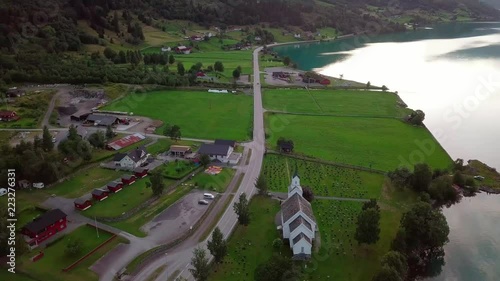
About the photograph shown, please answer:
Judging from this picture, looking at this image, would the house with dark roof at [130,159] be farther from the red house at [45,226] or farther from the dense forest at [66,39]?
the dense forest at [66,39]

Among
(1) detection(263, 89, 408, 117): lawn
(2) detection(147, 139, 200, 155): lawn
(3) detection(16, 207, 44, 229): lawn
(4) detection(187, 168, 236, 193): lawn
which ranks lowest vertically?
(1) detection(263, 89, 408, 117): lawn

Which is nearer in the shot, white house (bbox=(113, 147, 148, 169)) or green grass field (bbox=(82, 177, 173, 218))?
green grass field (bbox=(82, 177, 173, 218))

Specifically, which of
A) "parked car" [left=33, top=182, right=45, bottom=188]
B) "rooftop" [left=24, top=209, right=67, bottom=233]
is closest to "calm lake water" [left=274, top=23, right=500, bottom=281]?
"rooftop" [left=24, top=209, right=67, bottom=233]

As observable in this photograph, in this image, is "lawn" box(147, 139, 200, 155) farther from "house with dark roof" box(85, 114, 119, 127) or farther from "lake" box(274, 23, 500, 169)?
"lake" box(274, 23, 500, 169)

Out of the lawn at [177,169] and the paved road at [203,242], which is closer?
the paved road at [203,242]

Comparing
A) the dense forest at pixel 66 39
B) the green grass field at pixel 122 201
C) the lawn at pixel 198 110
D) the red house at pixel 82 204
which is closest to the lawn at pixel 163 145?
the lawn at pixel 198 110

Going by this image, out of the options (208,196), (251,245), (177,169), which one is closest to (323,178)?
(208,196)
